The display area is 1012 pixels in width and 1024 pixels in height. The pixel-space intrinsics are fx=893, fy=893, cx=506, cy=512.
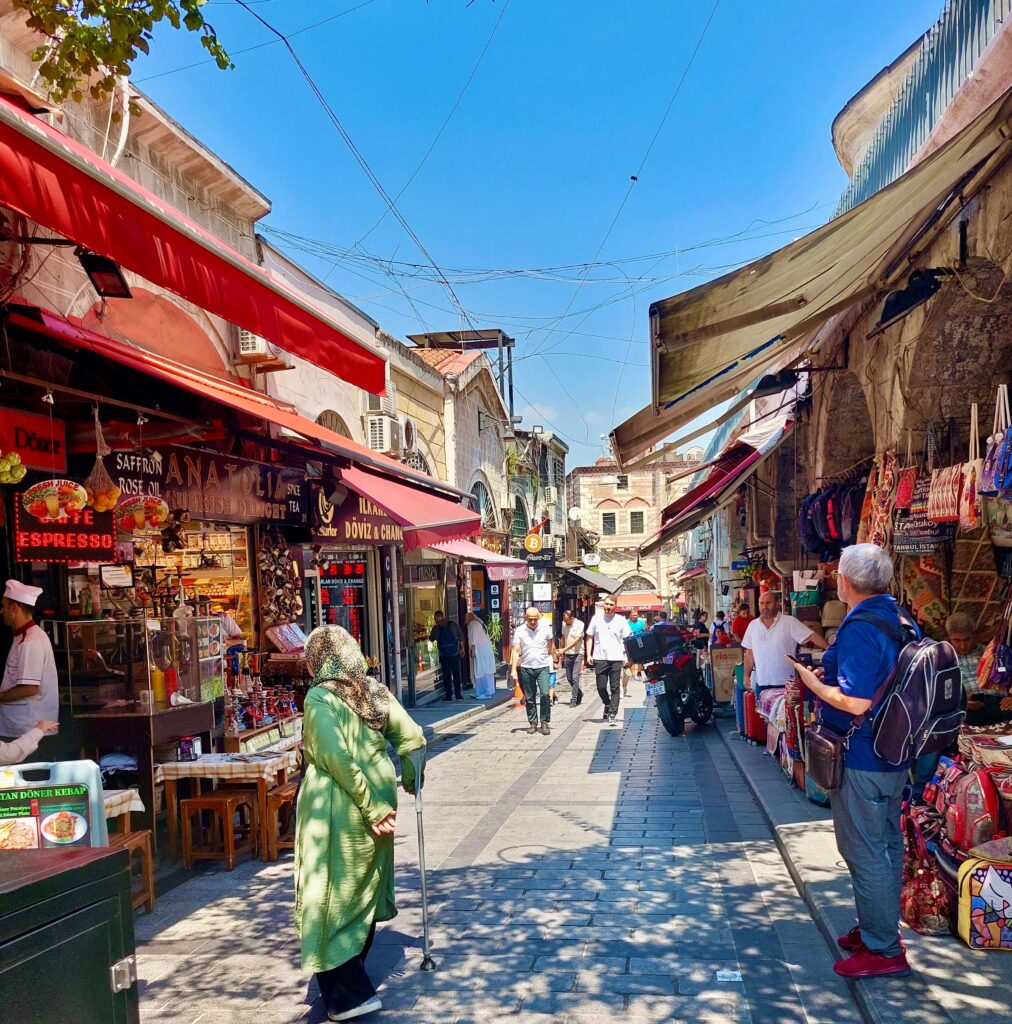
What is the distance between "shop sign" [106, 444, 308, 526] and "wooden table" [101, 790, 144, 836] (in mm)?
2312

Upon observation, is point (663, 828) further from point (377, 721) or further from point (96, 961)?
point (96, 961)

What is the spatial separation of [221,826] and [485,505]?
1673cm

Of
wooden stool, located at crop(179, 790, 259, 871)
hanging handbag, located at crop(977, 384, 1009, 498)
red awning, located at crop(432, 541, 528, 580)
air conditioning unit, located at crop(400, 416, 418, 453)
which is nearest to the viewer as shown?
hanging handbag, located at crop(977, 384, 1009, 498)

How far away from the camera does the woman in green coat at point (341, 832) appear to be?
373 cm

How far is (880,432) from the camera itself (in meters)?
7.39

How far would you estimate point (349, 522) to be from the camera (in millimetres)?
10805

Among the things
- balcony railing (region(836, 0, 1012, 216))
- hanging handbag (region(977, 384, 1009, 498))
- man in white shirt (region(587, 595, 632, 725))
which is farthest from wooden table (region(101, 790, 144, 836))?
man in white shirt (region(587, 595, 632, 725))

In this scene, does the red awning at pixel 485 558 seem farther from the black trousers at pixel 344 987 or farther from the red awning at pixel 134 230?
the black trousers at pixel 344 987

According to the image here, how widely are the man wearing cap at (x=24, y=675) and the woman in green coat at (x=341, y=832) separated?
257cm

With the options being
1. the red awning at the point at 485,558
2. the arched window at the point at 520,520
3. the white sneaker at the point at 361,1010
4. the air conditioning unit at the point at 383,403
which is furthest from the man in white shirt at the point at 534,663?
the arched window at the point at 520,520

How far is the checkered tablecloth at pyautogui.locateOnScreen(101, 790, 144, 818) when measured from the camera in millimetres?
5055

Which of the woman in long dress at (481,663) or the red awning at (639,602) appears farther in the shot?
the red awning at (639,602)

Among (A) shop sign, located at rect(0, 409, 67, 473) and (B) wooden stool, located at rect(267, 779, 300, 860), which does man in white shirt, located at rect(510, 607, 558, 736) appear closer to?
(B) wooden stool, located at rect(267, 779, 300, 860)

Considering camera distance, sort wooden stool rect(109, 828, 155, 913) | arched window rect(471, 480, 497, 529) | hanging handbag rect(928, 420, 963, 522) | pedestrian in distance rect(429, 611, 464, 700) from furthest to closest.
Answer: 1. arched window rect(471, 480, 497, 529)
2. pedestrian in distance rect(429, 611, 464, 700)
3. hanging handbag rect(928, 420, 963, 522)
4. wooden stool rect(109, 828, 155, 913)
